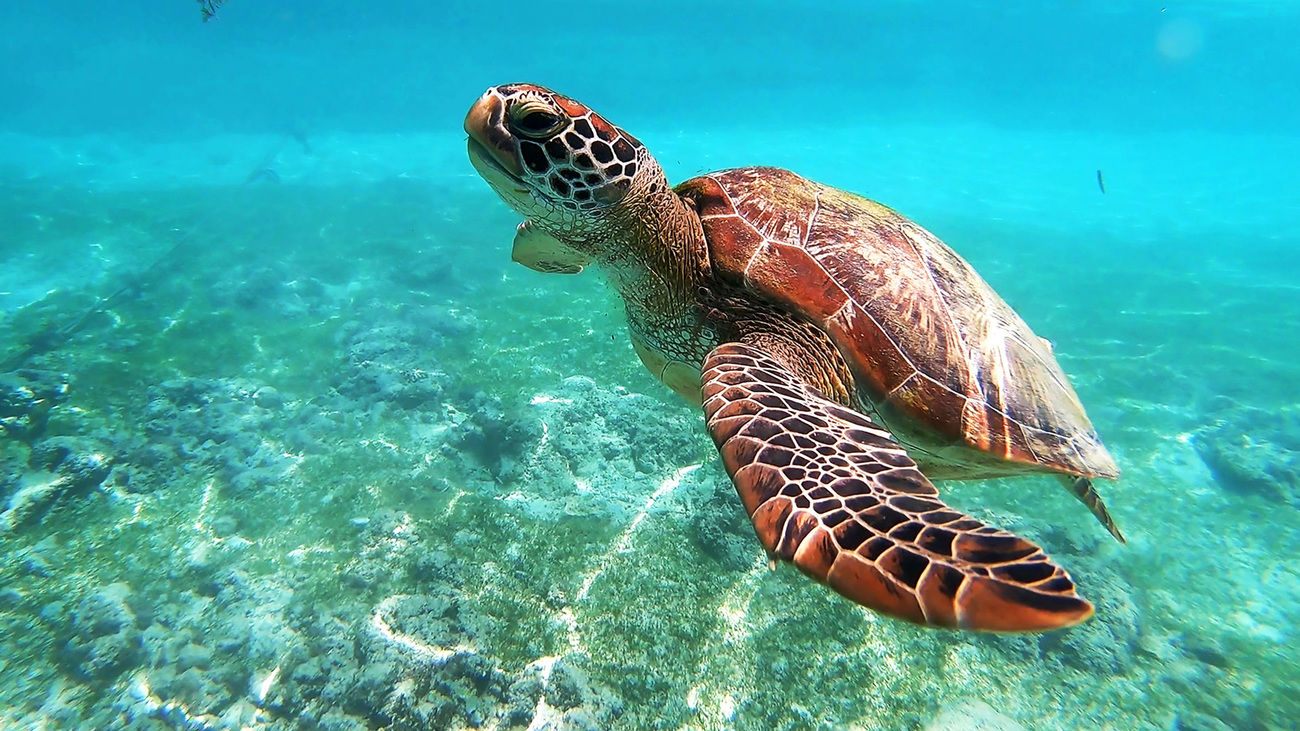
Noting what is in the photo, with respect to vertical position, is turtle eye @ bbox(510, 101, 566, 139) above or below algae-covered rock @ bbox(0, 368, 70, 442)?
above

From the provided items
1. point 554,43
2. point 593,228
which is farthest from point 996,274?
point 554,43

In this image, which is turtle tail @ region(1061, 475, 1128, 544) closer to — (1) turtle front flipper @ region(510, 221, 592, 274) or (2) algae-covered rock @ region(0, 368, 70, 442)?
(1) turtle front flipper @ region(510, 221, 592, 274)

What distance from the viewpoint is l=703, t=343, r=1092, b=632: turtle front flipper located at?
1.04 meters

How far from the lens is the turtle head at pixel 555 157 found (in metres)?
2.16

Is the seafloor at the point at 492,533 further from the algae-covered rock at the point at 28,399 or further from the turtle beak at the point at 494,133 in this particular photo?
the turtle beak at the point at 494,133

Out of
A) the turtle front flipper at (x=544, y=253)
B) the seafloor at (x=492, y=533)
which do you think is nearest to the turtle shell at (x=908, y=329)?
the turtle front flipper at (x=544, y=253)

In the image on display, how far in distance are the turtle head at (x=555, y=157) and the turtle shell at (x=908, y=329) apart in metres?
0.57

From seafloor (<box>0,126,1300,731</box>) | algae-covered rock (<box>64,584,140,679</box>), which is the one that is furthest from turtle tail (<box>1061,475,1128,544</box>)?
algae-covered rock (<box>64,584,140,679</box>)

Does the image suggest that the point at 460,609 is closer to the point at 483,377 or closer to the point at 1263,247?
the point at 483,377

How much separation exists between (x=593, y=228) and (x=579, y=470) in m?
3.01

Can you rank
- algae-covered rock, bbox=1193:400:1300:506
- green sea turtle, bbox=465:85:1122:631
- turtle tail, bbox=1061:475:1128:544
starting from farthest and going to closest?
algae-covered rock, bbox=1193:400:1300:506
turtle tail, bbox=1061:475:1128:544
green sea turtle, bbox=465:85:1122:631

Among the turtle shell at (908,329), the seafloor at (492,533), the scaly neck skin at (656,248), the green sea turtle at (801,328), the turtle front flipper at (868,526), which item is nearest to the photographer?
the turtle front flipper at (868,526)

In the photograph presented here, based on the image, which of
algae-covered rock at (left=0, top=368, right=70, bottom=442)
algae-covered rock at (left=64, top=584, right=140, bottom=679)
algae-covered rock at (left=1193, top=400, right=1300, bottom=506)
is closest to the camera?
algae-covered rock at (left=64, top=584, right=140, bottom=679)

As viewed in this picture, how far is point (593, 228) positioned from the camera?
8.37 feet
